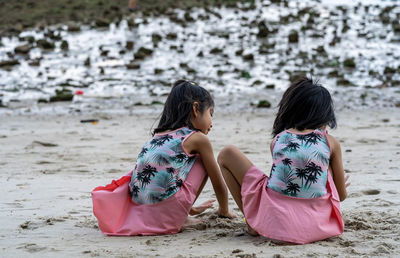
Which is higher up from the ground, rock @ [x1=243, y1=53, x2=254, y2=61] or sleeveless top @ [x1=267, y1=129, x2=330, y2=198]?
sleeveless top @ [x1=267, y1=129, x2=330, y2=198]

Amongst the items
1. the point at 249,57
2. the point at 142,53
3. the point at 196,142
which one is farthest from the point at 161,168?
the point at 142,53

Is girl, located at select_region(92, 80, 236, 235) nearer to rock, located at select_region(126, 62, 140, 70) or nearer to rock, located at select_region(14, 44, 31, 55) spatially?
rock, located at select_region(126, 62, 140, 70)

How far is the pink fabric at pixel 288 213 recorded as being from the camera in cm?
275

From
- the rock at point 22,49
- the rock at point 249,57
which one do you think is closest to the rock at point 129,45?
the rock at point 22,49

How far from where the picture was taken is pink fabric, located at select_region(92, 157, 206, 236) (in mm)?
3047

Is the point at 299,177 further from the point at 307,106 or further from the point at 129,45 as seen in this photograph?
the point at 129,45

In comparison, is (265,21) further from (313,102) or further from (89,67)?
(313,102)

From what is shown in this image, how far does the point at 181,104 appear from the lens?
10.4 feet

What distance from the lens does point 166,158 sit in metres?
3.06

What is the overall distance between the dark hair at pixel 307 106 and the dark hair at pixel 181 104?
518 millimetres

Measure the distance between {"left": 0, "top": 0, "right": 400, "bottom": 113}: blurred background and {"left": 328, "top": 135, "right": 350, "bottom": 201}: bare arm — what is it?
238 inches

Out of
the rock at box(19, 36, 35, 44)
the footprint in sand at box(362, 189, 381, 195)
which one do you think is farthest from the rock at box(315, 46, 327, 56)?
the footprint in sand at box(362, 189, 381, 195)

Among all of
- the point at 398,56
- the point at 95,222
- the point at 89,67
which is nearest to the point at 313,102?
the point at 95,222

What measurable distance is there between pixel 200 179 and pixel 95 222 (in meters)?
0.70
